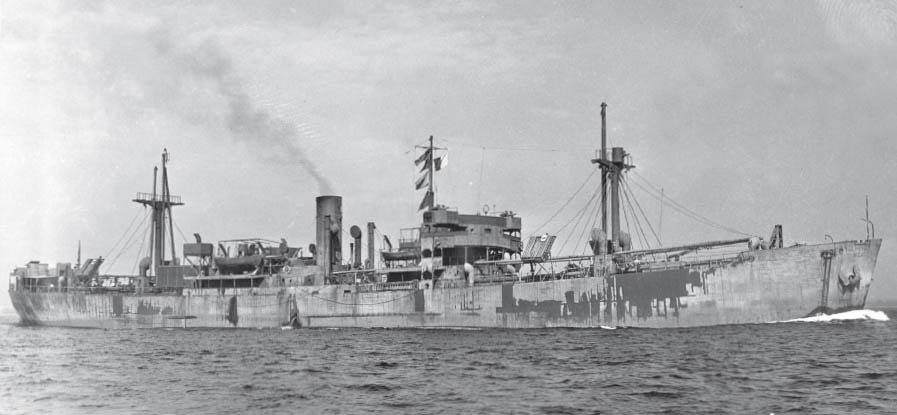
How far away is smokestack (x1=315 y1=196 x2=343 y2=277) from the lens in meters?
53.4

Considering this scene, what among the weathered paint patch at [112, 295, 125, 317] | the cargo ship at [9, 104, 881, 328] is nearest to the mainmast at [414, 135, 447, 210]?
the cargo ship at [9, 104, 881, 328]

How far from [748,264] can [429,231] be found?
19.3 meters

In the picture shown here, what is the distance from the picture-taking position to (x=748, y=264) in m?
38.0

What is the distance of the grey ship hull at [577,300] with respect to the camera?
1471 inches

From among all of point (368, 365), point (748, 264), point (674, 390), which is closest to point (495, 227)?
point (748, 264)

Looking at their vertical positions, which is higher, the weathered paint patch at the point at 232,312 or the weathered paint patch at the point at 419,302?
the weathered paint patch at the point at 419,302

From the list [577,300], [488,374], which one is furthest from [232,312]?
[488,374]

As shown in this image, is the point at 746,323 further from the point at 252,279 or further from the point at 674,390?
the point at 252,279

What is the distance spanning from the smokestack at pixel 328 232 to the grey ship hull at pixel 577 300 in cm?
245

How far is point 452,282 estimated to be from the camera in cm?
4641

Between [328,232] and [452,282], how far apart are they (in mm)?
11843

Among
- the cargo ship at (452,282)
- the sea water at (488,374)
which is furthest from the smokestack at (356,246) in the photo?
the sea water at (488,374)

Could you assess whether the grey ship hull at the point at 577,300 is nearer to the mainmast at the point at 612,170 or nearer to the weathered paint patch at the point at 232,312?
the weathered paint patch at the point at 232,312

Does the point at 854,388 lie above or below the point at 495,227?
below
